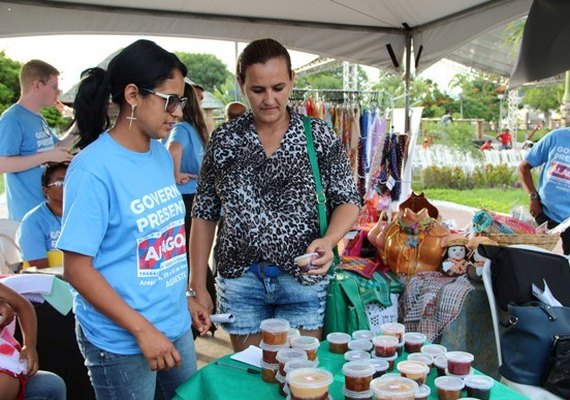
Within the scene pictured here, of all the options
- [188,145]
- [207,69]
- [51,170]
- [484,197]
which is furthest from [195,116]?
[207,69]

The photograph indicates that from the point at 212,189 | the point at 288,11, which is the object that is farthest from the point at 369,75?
the point at 212,189

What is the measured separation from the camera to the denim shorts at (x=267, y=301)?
209 cm

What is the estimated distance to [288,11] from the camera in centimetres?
485

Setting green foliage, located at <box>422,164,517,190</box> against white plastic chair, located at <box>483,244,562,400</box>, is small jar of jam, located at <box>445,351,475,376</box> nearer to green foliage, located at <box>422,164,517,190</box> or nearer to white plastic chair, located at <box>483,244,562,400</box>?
white plastic chair, located at <box>483,244,562,400</box>

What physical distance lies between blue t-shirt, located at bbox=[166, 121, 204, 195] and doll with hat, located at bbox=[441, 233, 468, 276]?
193cm

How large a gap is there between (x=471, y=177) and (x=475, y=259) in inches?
492

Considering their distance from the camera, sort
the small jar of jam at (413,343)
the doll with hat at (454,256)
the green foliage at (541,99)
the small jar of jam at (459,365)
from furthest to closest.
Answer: the green foliage at (541,99), the doll with hat at (454,256), the small jar of jam at (413,343), the small jar of jam at (459,365)

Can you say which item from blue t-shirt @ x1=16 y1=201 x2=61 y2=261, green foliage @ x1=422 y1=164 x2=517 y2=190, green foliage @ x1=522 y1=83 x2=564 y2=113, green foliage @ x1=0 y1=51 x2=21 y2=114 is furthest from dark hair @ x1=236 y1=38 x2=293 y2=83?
green foliage @ x1=522 y1=83 x2=564 y2=113

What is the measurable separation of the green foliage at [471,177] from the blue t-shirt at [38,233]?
13.2 metres

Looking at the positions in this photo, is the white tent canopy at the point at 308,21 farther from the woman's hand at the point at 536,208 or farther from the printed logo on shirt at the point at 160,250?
the printed logo on shirt at the point at 160,250

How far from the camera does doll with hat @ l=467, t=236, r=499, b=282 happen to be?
10.1ft

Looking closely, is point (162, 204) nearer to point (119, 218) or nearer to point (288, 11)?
point (119, 218)

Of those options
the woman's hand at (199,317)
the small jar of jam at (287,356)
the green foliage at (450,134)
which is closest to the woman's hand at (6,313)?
the woman's hand at (199,317)

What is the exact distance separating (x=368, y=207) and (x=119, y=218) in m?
3.51
